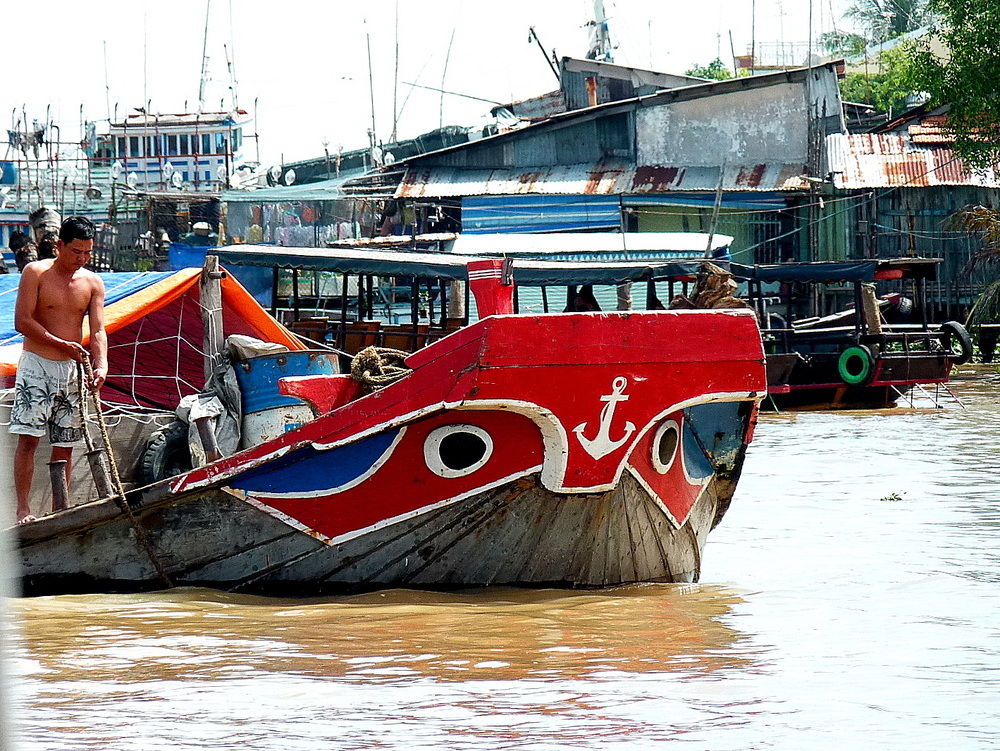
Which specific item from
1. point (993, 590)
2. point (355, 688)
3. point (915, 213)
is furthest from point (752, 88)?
point (355, 688)

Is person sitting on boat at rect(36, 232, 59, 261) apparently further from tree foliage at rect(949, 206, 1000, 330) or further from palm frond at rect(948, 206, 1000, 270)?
palm frond at rect(948, 206, 1000, 270)

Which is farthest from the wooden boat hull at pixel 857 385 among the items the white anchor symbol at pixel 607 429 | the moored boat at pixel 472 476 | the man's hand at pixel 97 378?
the man's hand at pixel 97 378

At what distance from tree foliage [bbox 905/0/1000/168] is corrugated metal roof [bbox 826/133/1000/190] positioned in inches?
52.9

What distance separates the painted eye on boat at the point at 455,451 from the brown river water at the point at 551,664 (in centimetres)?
56

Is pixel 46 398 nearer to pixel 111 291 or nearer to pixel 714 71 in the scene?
pixel 111 291

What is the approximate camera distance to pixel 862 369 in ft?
55.0

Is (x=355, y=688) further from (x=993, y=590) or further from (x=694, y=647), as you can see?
(x=993, y=590)

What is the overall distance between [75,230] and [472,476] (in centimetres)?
199

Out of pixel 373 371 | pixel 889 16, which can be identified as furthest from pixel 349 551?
pixel 889 16

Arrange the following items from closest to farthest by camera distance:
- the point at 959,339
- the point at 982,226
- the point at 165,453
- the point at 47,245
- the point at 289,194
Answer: the point at 47,245 → the point at 165,453 → the point at 959,339 → the point at 982,226 → the point at 289,194

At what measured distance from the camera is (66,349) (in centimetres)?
560

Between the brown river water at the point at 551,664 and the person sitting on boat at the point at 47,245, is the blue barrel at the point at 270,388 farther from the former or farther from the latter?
the brown river water at the point at 551,664

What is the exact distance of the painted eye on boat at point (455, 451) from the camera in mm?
5238

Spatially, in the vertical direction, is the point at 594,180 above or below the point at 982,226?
above
